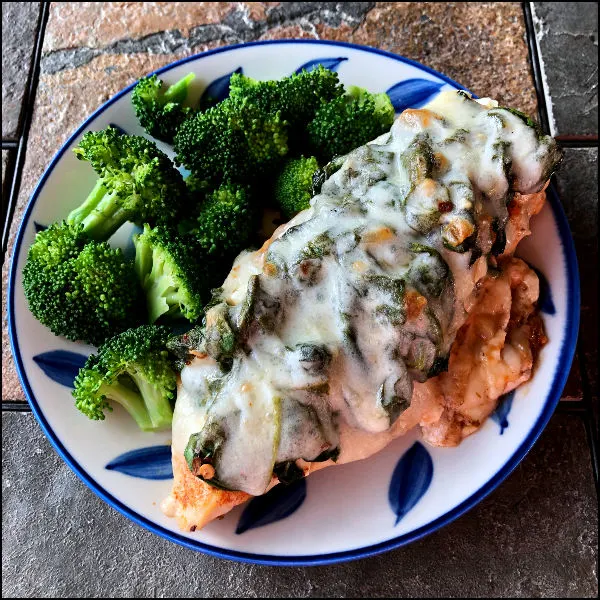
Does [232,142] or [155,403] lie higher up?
[232,142]

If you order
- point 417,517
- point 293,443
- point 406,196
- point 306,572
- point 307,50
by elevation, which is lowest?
point 306,572

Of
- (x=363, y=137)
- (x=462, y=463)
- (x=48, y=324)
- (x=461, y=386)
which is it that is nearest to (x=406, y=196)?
(x=363, y=137)

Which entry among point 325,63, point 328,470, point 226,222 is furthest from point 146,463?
point 325,63

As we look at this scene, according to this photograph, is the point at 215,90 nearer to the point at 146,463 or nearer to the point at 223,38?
the point at 223,38

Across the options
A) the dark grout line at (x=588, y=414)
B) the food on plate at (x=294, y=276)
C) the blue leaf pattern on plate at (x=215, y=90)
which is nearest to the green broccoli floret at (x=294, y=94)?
the food on plate at (x=294, y=276)

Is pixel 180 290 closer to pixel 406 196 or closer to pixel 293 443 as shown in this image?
pixel 293 443

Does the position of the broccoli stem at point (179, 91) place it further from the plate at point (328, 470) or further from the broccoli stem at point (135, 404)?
the broccoli stem at point (135, 404)
